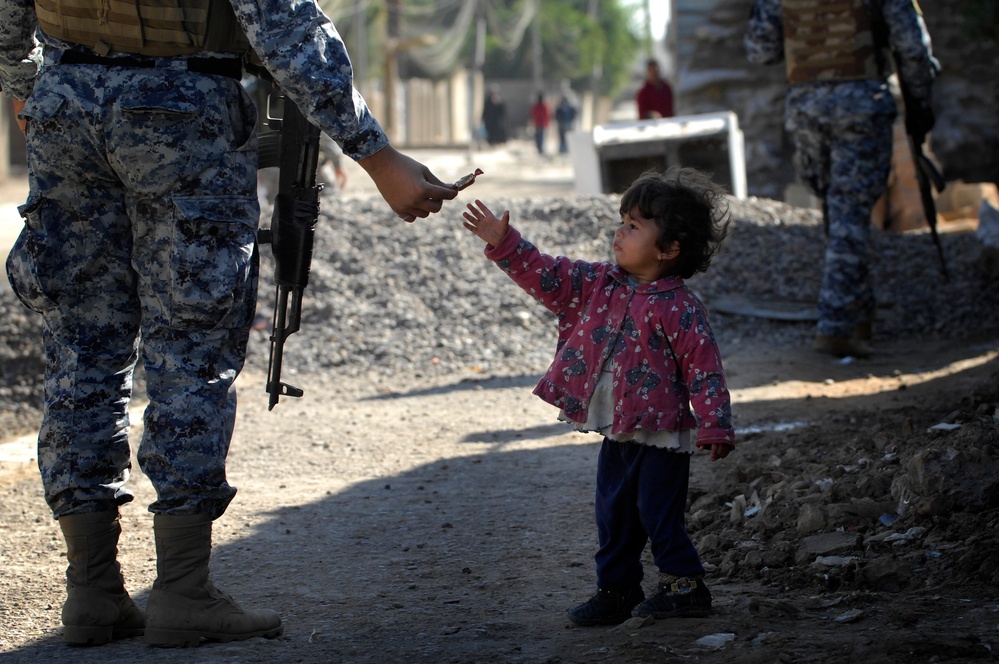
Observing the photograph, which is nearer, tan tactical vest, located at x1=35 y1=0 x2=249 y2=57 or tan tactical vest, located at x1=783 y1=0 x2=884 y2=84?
tan tactical vest, located at x1=35 y1=0 x2=249 y2=57

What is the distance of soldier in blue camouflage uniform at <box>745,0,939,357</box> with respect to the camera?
6.56 metres

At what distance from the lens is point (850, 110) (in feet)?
21.5

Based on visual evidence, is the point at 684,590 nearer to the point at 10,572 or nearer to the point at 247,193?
the point at 247,193

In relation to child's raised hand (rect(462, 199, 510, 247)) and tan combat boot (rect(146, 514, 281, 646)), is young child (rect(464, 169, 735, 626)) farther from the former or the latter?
tan combat boot (rect(146, 514, 281, 646))

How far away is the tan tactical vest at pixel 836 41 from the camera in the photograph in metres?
6.61

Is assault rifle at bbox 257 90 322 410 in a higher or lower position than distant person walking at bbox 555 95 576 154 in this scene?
lower

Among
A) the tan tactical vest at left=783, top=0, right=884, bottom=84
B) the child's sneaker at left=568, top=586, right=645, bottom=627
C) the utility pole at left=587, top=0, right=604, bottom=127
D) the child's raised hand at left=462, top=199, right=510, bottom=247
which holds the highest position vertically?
the utility pole at left=587, top=0, right=604, bottom=127

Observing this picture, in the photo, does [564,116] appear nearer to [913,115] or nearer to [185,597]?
[913,115]

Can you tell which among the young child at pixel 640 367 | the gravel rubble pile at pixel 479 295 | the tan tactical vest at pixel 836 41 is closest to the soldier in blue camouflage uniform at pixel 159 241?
the young child at pixel 640 367

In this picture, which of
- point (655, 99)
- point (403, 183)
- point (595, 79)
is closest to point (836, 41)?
point (403, 183)

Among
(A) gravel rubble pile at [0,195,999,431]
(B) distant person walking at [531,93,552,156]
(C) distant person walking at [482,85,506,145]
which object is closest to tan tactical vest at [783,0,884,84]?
(A) gravel rubble pile at [0,195,999,431]

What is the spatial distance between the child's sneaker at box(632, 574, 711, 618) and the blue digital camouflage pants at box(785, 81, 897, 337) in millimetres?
4242

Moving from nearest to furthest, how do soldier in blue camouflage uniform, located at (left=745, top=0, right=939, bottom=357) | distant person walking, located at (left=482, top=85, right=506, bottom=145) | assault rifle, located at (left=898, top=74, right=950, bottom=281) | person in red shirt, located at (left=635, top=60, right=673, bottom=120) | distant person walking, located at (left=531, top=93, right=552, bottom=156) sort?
1. soldier in blue camouflage uniform, located at (left=745, top=0, right=939, bottom=357)
2. assault rifle, located at (left=898, top=74, right=950, bottom=281)
3. person in red shirt, located at (left=635, top=60, right=673, bottom=120)
4. distant person walking, located at (left=482, top=85, right=506, bottom=145)
5. distant person walking, located at (left=531, top=93, right=552, bottom=156)

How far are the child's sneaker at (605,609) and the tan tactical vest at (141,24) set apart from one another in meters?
1.59
